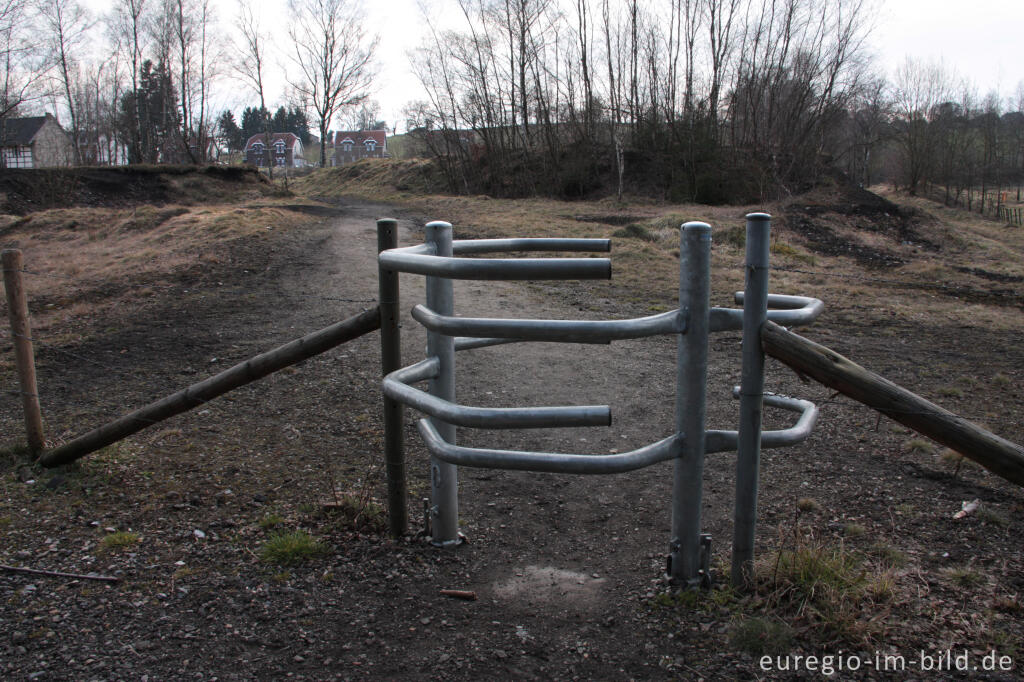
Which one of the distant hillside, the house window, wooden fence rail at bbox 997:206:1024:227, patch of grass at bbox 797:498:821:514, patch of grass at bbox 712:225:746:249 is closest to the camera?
patch of grass at bbox 797:498:821:514

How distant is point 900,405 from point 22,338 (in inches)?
165

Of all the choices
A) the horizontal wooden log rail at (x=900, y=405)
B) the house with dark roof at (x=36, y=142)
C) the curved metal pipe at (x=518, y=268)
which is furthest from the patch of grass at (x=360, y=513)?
the house with dark roof at (x=36, y=142)

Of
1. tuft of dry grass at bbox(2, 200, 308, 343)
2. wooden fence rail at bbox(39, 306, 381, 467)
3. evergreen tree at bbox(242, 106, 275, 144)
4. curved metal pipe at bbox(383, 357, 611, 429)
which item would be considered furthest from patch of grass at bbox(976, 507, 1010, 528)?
evergreen tree at bbox(242, 106, 275, 144)

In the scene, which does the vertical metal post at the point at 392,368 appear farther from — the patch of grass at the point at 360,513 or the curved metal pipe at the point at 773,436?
the curved metal pipe at the point at 773,436

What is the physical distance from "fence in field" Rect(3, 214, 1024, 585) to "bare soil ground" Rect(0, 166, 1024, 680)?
15cm

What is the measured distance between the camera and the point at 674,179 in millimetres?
25016

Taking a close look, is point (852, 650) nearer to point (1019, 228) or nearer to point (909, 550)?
point (909, 550)

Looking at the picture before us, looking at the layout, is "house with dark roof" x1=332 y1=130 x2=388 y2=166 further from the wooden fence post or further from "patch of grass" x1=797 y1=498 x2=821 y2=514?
"patch of grass" x1=797 y1=498 x2=821 y2=514

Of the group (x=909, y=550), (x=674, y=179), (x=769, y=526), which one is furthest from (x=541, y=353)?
(x=674, y=179)

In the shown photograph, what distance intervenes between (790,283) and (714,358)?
4615mm

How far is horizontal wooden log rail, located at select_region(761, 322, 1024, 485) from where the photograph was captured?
1719 mm

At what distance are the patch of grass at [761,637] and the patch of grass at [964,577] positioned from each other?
30.8 inches

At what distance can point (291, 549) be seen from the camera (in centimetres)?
273

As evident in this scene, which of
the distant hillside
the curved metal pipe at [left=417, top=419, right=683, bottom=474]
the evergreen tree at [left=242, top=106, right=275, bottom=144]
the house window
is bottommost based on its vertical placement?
the curved metal pipe at [left=417, top=419, right=683, bottom=474]
